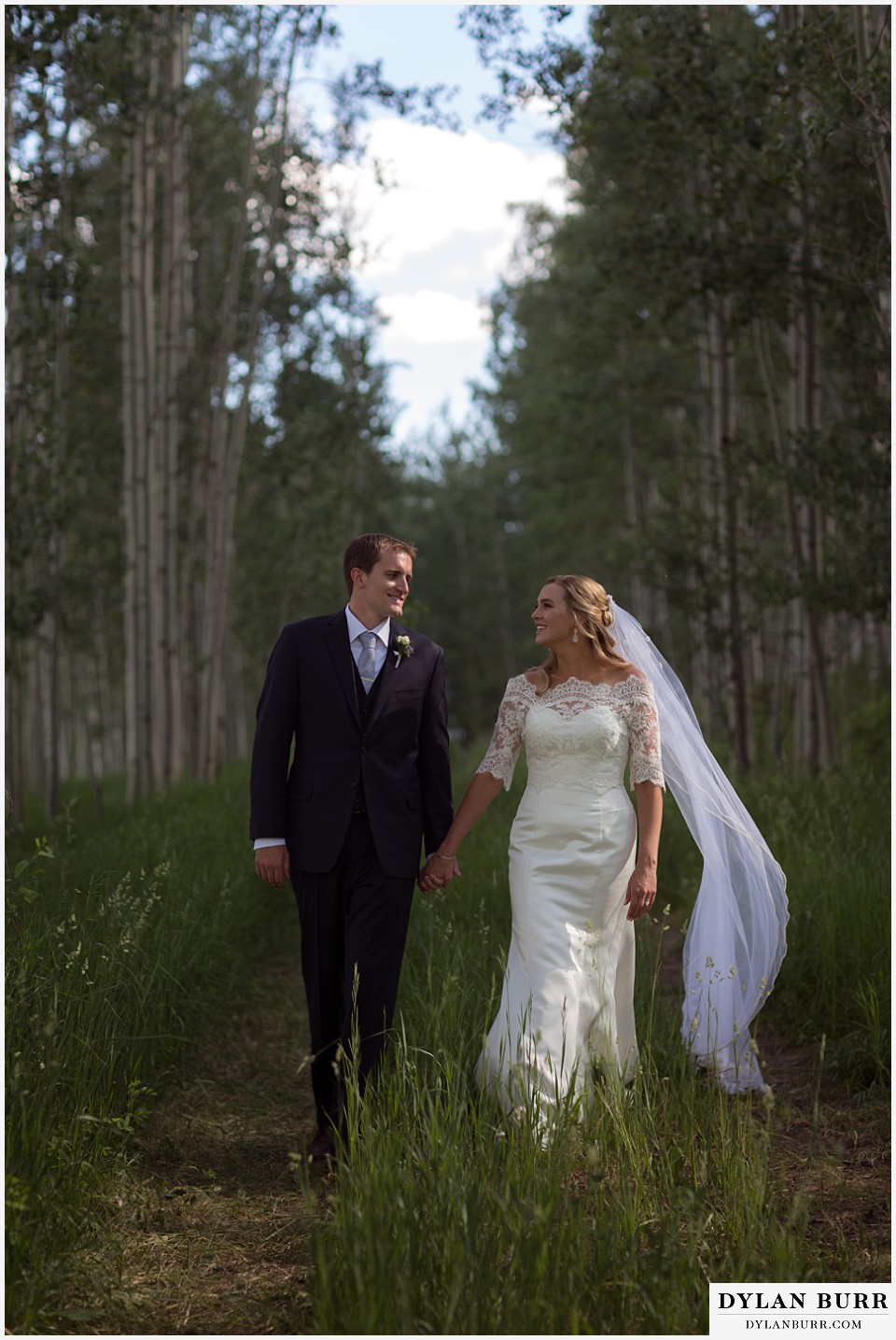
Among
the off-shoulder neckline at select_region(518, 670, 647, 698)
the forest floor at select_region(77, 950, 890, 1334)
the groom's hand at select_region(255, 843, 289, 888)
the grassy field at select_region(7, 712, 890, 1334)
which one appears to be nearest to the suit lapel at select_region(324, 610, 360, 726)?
the groom's hand at select_region(255, 843, 289, 888)

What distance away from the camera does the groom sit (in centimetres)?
458

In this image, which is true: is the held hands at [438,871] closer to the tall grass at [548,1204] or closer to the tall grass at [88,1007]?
the tall grass at [548,1204]

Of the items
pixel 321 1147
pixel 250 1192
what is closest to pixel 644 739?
pixel 321 1147

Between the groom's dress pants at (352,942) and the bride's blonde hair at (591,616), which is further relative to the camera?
the bride's blonde hair at (591,616)

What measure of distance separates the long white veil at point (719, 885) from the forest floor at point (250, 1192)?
17.0 inches

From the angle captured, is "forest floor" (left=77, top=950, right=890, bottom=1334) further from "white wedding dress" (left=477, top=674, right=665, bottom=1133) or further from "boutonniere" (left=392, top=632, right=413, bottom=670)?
"boutonniere" (left=392, top=632, right=413, bottom=670)

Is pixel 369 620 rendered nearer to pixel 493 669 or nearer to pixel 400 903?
pixel 400 903

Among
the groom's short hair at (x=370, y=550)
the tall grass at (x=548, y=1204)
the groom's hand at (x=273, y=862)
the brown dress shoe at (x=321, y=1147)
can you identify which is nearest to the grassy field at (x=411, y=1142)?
the tall grass at (x=548, y=1204)

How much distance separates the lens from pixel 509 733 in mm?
4902

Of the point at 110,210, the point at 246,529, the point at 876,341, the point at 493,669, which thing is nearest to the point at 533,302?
the point at 246,529

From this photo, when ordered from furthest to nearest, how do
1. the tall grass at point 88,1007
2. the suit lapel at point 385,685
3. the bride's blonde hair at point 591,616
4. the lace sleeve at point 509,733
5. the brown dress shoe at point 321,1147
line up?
the lace sleeve at point 509,733 → the bride's blonde hair at point 591,616 → the suit lapel at point 385,685 → the brown dress shoe at point 321,1147 → the tall grass at point 88,1007

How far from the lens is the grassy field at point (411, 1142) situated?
310cm

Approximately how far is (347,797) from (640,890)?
1.17 meters

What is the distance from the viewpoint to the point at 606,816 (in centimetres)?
471
